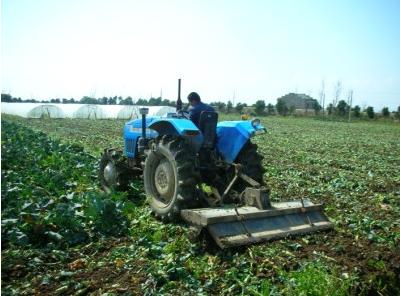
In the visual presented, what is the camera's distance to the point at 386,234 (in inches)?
240

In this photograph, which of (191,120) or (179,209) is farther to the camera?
(191,120)

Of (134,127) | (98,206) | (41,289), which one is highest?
(134,127)

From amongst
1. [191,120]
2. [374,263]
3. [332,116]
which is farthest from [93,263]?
[332,116]

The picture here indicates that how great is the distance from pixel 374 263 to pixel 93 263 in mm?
3304

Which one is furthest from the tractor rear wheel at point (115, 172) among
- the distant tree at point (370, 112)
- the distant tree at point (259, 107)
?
the distant tree at point (370, 112)

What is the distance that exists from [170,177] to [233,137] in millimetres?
1306

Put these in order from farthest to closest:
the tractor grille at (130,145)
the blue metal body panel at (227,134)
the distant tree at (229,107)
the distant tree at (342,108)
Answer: the distant tree at (229,107)
the distant tree at (342,108)
the tractor grille at (130,145)
the blue metal body panel at (227,134)

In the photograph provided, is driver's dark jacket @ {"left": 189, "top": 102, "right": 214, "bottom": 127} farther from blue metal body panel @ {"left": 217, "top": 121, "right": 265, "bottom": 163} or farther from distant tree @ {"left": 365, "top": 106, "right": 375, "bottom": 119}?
distant tree @ {"left": 365, "top": 106, "right": 375, "bottom": 119}

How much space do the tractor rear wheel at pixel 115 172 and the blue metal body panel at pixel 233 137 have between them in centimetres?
222

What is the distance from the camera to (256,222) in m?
5.33

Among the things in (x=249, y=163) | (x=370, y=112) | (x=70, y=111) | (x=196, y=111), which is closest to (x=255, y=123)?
(x=249, y=163)

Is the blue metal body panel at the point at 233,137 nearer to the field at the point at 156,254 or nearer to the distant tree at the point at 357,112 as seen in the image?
the field at the point at 156,254

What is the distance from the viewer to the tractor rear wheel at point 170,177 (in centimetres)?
571

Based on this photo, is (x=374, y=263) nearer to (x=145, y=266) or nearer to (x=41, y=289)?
(x=145, y=266)
